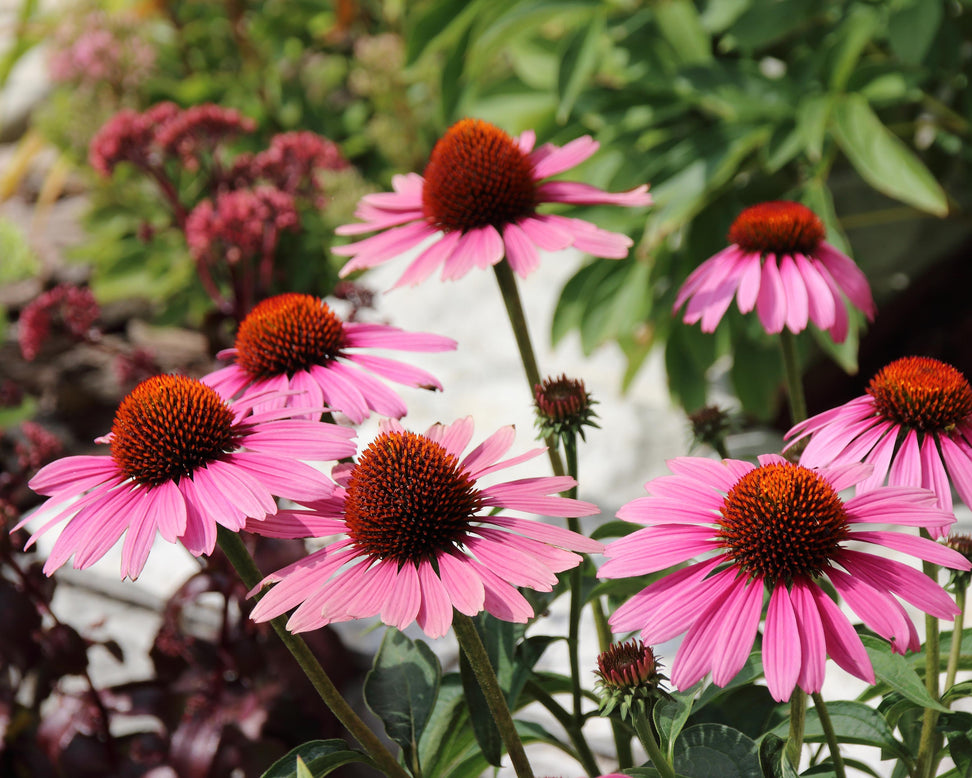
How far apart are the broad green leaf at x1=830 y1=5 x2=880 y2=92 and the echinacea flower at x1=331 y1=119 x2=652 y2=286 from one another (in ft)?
2.97

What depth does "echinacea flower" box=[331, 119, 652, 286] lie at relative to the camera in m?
0.88

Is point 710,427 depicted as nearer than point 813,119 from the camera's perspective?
Yes

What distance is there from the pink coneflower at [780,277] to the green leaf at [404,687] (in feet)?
1.24

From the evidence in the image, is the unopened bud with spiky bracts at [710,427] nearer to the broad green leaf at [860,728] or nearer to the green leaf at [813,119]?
the broad green leaf at [860,728]

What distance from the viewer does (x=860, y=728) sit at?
72 cm

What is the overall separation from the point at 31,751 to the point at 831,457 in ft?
3.80

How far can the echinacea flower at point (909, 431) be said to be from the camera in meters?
0.69

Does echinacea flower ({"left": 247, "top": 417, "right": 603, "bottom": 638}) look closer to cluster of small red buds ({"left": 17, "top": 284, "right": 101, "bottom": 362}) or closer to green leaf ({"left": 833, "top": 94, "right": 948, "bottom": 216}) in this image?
cluster of small red buds ({"left": 17, "top": 284, "right": 101, "bottom": 362})

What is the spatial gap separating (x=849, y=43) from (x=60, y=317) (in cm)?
134

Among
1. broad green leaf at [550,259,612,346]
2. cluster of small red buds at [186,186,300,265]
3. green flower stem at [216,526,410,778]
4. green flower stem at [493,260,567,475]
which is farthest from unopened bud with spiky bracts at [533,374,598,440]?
broad green leaf at [550,259,612,346]

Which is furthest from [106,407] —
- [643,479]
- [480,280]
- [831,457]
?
[831,457]

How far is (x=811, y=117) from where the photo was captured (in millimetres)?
1618

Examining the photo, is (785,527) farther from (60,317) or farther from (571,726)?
(60,317)

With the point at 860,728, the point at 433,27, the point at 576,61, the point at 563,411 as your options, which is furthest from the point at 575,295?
the point at 860,728
